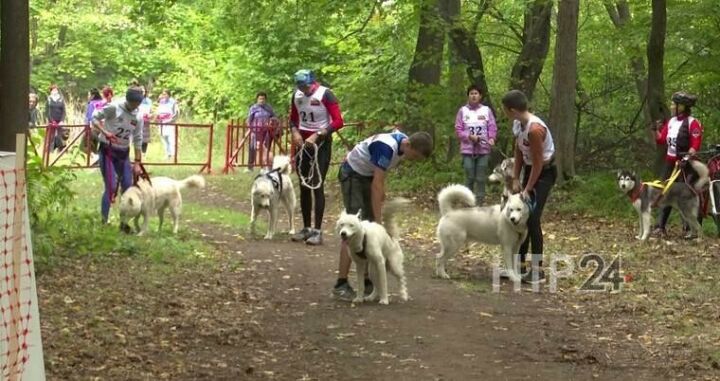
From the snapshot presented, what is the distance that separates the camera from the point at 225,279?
9344 mm

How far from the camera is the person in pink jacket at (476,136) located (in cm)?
1402

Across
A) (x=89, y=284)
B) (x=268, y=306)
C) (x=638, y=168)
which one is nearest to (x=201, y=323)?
(x=268, y=306)

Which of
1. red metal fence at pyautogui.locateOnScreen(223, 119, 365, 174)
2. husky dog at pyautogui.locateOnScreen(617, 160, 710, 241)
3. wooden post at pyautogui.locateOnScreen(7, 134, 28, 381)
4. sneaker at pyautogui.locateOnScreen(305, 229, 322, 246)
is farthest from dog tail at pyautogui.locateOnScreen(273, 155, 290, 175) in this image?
red metal fence at pyautogui.locateOnScreen(223, 119, 365, 174)

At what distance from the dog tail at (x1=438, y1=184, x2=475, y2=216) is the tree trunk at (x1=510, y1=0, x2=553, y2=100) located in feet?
28.3

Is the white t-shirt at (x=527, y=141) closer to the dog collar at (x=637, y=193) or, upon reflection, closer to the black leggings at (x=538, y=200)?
the black leggings at (x=538, y=200)

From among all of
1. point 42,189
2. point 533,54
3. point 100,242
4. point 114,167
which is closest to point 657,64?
point 533,54

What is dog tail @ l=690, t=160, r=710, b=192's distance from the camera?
488 inches

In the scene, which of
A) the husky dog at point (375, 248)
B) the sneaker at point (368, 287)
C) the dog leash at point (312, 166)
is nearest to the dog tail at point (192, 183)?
the dog leash at point (312, 166)

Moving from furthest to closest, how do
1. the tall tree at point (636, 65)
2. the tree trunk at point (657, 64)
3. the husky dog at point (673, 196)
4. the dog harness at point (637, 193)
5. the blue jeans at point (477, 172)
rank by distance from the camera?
the tall tree at point (636, 65) → the tree trunk at point (657, 64) → the blue jeans at point (477, 172) → the dog harness at point (637, 193) → the husky dog at point (673, 196)

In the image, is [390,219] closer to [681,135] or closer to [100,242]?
[100,242]

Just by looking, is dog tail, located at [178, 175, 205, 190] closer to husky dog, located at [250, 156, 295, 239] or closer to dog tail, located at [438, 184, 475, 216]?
husky dog, located at [250, 156, 295, 239]

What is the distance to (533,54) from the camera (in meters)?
17.9

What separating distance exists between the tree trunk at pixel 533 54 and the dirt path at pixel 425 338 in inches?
351

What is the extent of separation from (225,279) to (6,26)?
302 centimetres
